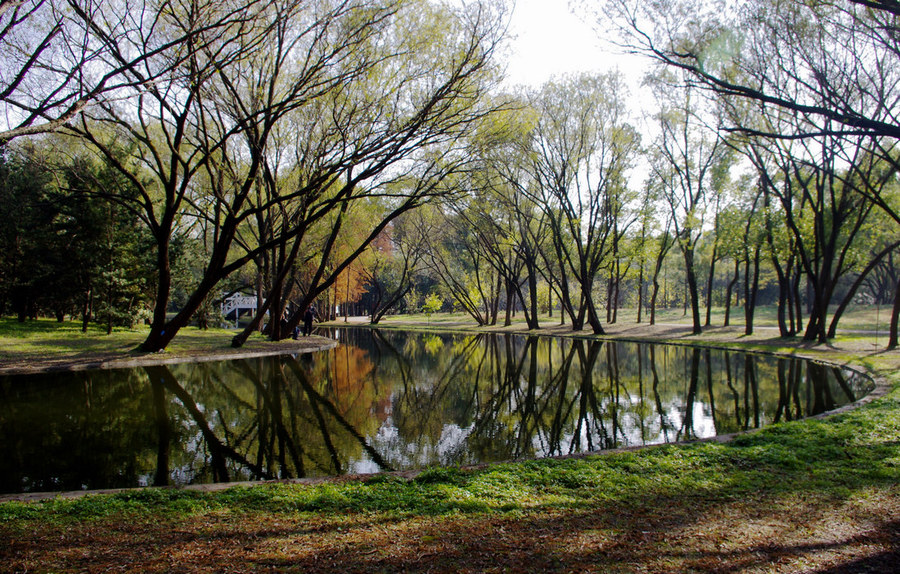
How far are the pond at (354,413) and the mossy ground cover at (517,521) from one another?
1.39m

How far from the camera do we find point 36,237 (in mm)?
23031

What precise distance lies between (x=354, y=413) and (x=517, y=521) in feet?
20.6

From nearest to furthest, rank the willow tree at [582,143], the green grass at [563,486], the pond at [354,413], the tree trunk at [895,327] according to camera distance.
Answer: the green grass at [563,486] → the pond at [354,413] → the tree trunk at [895,327] → the willow tree at [582,143]

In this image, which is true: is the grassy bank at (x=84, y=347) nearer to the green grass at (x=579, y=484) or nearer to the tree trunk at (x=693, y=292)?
the green grass at (x=579, y=484)

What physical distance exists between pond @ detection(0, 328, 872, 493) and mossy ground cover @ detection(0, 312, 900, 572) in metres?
1.39

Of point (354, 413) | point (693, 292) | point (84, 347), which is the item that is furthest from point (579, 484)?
point (693, 292)

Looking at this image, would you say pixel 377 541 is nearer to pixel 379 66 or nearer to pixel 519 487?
pixel 519 487

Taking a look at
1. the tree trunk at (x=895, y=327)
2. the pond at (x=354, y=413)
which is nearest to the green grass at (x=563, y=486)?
the pond at (x=354, y=413)

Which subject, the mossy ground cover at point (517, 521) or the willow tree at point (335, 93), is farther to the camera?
the willow tree at point (335, 93)

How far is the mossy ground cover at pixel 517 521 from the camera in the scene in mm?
3416

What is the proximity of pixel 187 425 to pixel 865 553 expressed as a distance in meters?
8.72

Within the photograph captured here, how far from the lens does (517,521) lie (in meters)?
4.12

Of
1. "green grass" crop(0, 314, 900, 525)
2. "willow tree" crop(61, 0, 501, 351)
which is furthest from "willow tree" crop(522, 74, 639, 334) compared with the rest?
"green grass" crop(0, 314, 900, 525)

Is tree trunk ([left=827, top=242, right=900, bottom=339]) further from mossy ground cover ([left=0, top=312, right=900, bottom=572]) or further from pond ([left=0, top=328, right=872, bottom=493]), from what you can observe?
mossy ground cover ([left=0, top=312, right=900, bottom=572])
